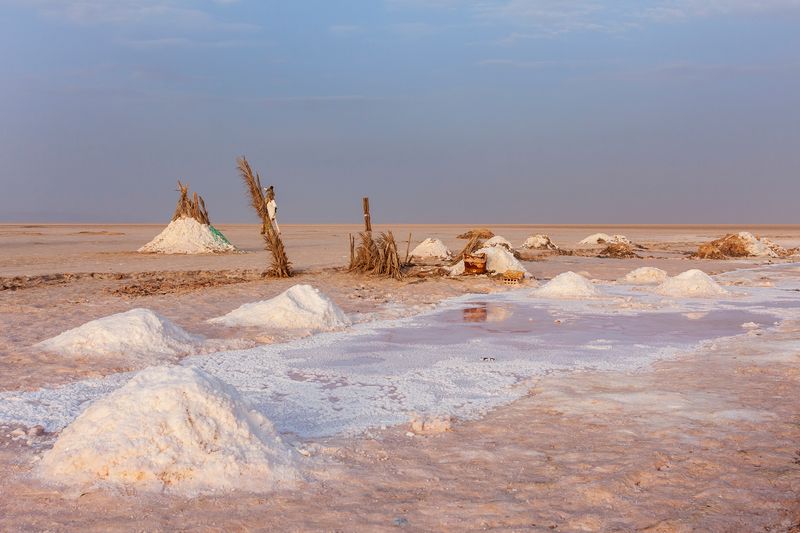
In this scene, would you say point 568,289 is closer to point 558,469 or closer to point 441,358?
point 441,358

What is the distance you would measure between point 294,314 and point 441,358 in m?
2.29

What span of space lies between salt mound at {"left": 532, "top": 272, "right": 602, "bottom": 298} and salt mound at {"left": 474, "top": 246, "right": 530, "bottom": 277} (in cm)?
254

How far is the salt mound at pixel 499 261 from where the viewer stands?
50.2 feet

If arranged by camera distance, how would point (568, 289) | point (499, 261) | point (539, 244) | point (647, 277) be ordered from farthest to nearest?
point (539, 244), point (499, 261), point (647, 277), point (568, 289)

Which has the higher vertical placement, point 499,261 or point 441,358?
point 499,261

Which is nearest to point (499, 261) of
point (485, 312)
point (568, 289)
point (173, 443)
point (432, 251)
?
point (568, 289)

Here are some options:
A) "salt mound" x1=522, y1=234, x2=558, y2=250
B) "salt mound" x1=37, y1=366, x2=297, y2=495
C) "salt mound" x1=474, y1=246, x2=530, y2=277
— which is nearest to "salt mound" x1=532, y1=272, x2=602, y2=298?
"salt mound" x1=474, y1=246, x2=530, y2=277

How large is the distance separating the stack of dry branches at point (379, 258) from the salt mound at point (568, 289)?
127 inches

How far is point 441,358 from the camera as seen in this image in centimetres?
720

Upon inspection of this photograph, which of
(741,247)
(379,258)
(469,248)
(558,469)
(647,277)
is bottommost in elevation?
(558,469)

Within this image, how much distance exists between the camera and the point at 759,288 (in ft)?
47.0

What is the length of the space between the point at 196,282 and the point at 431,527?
11793 millimetres

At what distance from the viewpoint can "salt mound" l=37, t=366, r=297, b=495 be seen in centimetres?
381

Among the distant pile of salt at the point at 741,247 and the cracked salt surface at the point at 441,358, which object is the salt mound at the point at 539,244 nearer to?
the distant pile of salt at the point at 741,247
